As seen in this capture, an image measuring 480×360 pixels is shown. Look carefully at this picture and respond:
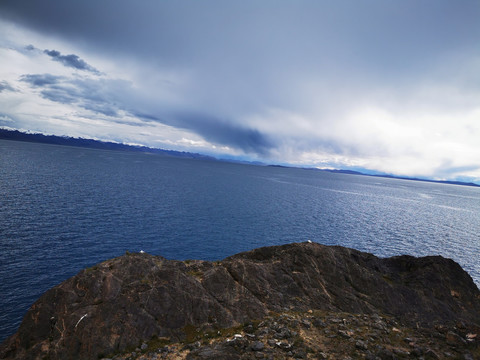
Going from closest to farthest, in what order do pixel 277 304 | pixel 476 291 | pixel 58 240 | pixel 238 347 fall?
1. pixel 238 347
2. pixel 277 304
3. pixel 476 291
4. pixel 58 240

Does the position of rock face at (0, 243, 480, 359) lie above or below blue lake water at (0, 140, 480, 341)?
above

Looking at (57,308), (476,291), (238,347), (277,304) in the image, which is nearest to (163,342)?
(238,347)

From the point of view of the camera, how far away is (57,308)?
2583 centimetres

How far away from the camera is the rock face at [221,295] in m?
24.3

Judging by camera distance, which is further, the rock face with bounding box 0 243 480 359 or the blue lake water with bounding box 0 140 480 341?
the blue lake water with bounding box 0 140 480 341

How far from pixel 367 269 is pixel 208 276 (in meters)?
26.5

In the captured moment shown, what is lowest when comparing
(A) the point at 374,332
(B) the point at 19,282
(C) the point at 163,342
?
Result: (B) the point at 19,282

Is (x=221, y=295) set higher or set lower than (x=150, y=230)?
higher

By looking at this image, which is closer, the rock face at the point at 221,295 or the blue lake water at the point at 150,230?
the rock face at the point at 221,295

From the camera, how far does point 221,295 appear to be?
101 feet

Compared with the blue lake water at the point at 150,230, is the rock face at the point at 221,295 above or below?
above

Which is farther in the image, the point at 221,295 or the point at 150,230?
the point at 150,230

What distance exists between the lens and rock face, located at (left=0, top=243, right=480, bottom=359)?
24.3 meters

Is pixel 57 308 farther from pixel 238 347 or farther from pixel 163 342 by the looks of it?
pixel 238 347
